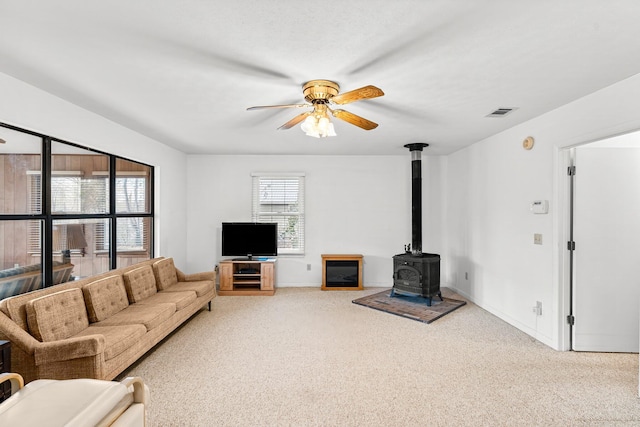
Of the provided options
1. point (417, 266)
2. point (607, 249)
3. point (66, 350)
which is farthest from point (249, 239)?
point (607, 249)

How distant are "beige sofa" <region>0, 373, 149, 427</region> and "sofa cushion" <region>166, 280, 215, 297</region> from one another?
278cm

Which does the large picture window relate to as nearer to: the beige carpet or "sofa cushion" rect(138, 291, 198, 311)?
"sofa cushion" rect(138, 291, 198, 311)

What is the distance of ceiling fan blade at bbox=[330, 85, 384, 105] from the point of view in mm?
2111

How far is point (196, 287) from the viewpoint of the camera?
4.20 m

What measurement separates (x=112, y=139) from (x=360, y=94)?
317cm

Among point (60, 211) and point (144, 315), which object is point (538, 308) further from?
point (60, 211)

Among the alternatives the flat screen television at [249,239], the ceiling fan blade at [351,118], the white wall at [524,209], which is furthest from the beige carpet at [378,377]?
the ceiling fan blade at [351,118]

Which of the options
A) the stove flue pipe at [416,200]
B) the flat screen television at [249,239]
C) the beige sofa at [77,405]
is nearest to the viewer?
the beige sofa at [77,405]

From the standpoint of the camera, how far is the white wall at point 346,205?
587cm

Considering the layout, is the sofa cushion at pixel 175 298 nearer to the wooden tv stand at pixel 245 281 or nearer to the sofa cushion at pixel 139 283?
the sofa cushion at pixel 139 283

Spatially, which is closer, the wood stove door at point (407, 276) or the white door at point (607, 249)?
the white door at point (607, 249)

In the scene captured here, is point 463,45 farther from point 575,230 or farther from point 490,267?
point 490,267

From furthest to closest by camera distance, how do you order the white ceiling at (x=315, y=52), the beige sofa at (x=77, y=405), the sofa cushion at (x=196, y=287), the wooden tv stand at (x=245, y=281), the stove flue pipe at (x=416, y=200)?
the wooden tv stand at (x=245, y=281)
the stove flue pipe at (x=416, y=200)
the sofa cushion at (x=196, y=287)
the white ceiling at (x=315, y=52)
the beige sofa at (x=77, y=405)

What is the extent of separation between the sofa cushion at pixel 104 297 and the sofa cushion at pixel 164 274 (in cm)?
63
